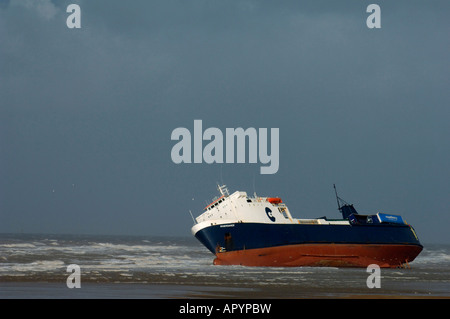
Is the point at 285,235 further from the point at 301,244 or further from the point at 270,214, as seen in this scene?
the point at 270,214

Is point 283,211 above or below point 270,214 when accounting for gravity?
above

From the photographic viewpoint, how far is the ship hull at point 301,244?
121 ft

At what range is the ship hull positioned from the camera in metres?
37.0

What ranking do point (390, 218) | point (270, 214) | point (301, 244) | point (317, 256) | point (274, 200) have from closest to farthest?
1. point (301, 244)
2. point (317, 256)
3. point (270, 214)
4. point (274, 200)
5. point (390, 218)

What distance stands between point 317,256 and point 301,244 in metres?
1.42

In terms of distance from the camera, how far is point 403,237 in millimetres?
40812

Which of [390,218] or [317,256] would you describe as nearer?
[317,256]

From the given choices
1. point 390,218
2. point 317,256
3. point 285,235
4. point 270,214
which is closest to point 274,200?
point 270,214

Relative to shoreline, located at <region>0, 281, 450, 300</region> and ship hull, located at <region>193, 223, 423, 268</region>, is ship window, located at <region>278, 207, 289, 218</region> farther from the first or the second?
shoreline, located at <region>0, 281, 450, 300</region>

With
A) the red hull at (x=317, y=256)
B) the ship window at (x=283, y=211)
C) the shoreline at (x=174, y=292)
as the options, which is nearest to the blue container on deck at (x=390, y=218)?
the red hull at (x=317, y=256)

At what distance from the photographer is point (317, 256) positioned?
123 feet

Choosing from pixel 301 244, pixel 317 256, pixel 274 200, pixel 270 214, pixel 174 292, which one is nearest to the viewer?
pixel 174 292

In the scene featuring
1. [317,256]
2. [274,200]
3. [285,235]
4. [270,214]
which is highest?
[274,200]
